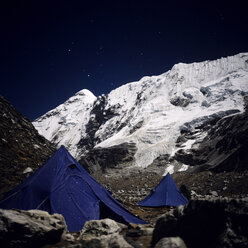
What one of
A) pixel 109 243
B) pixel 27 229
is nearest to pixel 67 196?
pixel 27 229

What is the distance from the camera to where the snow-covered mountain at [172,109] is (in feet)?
135

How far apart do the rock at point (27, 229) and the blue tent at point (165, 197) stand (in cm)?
852

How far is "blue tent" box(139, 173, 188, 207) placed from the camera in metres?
10.6

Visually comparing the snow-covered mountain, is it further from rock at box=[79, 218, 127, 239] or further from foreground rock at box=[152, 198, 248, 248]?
foreground rock at box=[152, 198, 248, 248]

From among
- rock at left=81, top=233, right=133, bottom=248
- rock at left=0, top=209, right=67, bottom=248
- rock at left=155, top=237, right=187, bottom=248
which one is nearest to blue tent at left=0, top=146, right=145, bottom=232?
rock at left=0, top=209, right=67, bottom=248

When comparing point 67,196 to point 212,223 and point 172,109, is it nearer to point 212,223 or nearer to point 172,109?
point 212,223

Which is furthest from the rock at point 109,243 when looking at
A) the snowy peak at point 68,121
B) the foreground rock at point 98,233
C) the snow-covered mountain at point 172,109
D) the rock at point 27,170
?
the snowy peak at point 68,121

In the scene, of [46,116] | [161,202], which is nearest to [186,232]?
[161,202]

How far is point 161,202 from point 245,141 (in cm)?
1914

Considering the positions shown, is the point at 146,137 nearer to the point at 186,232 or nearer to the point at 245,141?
the point at 245,141

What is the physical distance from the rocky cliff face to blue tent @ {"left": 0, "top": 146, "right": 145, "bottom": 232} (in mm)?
2062

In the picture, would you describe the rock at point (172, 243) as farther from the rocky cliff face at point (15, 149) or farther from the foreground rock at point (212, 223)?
the rocky cliff face at point (15, 149)

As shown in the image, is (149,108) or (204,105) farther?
(149,108)

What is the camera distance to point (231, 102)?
41281 mm
